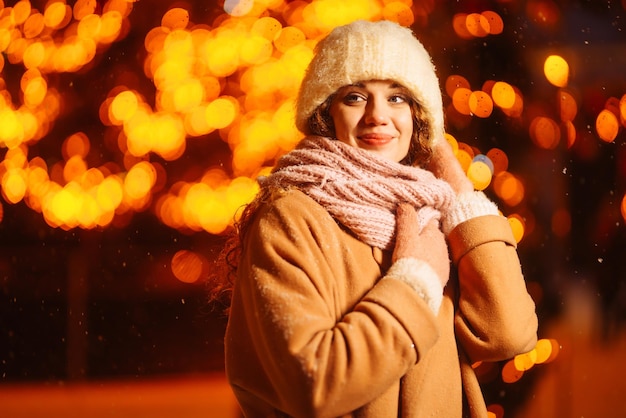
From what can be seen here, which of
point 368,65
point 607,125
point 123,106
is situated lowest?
point 607,125

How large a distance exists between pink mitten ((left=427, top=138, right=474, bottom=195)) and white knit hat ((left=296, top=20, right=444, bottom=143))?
2.8 inches

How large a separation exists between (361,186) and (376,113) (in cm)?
17

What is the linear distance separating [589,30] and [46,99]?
3.85 meters

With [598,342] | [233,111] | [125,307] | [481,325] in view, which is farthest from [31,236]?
[481,325]

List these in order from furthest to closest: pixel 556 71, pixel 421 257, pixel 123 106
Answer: pixel 123 106 < pixel 556 71 < pixel 421 257

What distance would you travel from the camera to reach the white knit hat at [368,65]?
5.88ft

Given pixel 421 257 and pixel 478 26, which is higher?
Answer: pixel 421 257

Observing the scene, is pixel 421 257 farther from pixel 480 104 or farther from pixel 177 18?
pixel 177 18

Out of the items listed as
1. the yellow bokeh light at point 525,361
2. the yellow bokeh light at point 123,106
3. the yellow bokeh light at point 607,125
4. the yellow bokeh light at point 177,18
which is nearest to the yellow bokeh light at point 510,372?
the yellow bokeh light at point 525,361

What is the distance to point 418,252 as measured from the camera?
65.3 inches

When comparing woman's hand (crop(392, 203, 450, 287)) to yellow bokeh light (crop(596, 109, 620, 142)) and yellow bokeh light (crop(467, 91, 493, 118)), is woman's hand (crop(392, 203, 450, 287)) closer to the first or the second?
yellow bokeh light (crop(467, 91, 493, 118))

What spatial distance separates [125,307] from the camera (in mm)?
6250

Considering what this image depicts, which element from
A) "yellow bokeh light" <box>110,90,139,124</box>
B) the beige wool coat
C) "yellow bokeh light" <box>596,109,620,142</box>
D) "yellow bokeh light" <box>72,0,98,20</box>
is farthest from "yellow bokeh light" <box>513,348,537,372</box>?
"yellow bokeh light" <box>72,0,98,20</box>

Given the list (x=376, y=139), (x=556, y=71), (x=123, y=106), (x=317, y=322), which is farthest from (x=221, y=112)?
(x=317, y=322)
